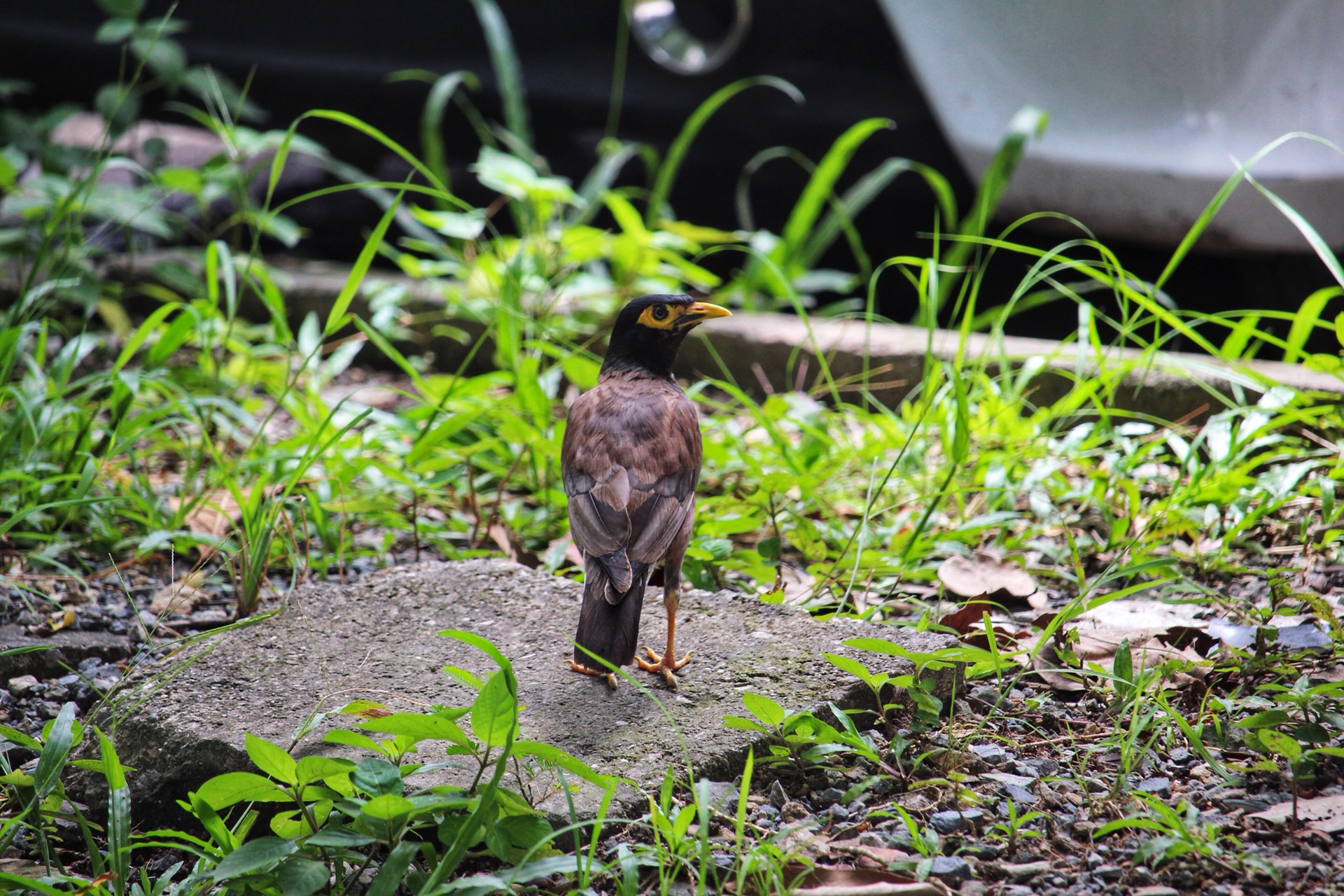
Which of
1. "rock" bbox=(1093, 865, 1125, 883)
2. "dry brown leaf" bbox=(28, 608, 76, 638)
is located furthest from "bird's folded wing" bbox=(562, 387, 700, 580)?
"dry brown leaf" bbox=(28, 608, 76, 638)

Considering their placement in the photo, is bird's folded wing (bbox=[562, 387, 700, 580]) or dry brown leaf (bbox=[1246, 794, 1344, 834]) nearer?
dry brown leaf (bbox=[1246, 794, 1344, 834])

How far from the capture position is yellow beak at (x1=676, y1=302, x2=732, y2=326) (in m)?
3.33

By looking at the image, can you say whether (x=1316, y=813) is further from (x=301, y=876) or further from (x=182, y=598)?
(x=182, y=598)

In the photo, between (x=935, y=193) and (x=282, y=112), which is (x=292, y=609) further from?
(x=282, y=112)

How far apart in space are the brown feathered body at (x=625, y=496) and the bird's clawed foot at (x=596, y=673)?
0.01 meters

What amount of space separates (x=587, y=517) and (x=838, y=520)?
3.10ft

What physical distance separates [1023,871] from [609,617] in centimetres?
94

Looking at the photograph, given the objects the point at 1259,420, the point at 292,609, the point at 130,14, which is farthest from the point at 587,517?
the point at 130,14

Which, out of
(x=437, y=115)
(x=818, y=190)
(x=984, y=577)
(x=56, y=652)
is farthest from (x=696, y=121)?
(x=56, y=652)

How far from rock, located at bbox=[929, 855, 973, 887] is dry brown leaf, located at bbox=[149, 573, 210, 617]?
2007 mm

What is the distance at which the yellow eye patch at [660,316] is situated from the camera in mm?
3309

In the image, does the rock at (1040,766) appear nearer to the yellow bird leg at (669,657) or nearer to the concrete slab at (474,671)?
the concrete slab at (474,671)

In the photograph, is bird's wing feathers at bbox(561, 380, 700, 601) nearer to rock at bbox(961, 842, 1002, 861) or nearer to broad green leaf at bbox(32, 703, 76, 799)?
rock at bbox(961, 842, 1002, 861)

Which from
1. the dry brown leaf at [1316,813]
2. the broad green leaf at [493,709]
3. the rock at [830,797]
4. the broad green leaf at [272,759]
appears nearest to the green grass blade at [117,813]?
the broad green leaf at [272,759]
